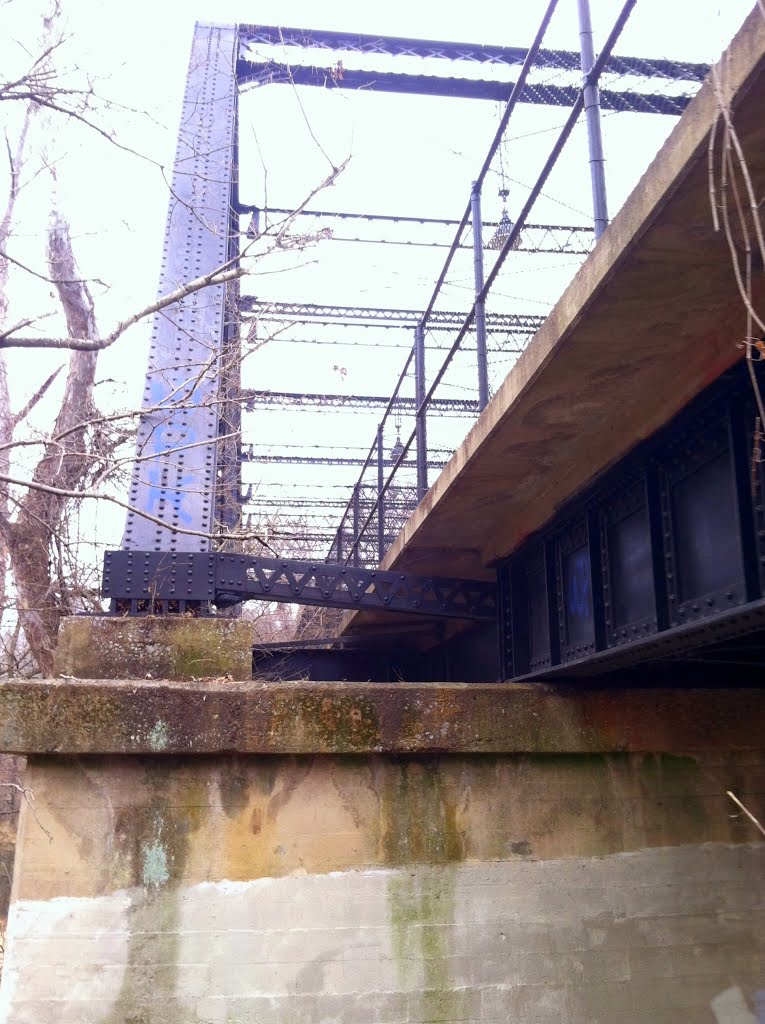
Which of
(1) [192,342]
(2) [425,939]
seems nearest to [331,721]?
(2) [425,939]

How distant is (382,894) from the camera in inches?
260

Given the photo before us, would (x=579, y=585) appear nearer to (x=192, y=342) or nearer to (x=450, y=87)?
(x=192, y=342)

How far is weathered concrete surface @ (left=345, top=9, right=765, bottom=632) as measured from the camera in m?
3.40

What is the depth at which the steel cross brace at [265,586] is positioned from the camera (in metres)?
7.52

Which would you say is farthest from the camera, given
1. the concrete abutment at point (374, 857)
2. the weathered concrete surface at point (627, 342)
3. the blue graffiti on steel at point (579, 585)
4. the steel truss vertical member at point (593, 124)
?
the blue graffiti on steel at point (579, 585)

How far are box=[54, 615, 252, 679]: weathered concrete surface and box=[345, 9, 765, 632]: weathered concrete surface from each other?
1.95 meters

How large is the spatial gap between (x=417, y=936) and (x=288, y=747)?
1541 millimetres

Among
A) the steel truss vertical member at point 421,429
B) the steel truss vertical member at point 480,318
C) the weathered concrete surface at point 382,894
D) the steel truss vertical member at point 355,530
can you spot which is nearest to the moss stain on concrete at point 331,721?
the weathered concrete surface at point 382,894

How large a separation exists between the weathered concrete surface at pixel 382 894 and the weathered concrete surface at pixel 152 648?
74 cm

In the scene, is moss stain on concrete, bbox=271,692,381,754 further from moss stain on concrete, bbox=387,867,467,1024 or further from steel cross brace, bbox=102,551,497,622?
steel cross brace, bbox=102,551,497,622

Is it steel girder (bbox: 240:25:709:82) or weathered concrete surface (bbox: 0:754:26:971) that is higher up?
steel girder (bbox: 240:25:709:82)

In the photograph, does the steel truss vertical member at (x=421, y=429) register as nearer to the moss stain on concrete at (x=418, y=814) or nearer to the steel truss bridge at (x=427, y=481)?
the steel truss bridge at (x=427, y=481)

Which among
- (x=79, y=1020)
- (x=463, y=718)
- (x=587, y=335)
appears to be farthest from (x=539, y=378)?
(x=79, y=1020)

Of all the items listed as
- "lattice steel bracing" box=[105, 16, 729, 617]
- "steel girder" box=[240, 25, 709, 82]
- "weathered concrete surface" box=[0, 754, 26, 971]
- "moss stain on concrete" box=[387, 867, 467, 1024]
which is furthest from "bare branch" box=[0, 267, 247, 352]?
"weathered concrete surface" box=[0, 754, 26, 971]
